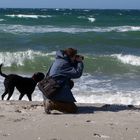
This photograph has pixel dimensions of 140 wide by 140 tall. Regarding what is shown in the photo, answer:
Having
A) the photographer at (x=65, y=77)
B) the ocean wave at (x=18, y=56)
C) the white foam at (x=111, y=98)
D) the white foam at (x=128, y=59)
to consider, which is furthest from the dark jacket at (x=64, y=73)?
the white foam at (x=128, y=59)

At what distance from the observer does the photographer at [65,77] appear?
8328mm

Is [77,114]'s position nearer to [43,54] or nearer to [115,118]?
[115,118]

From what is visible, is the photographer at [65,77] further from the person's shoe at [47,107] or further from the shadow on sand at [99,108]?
the shadow on sand at [99,108]

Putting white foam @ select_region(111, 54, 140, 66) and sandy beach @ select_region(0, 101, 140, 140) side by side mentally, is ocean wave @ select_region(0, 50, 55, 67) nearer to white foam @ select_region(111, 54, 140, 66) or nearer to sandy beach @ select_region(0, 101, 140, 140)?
white foam @ select_region(111, 54, 140, 66)

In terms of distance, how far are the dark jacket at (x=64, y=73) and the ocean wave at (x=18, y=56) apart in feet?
31.6

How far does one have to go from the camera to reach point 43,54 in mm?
20203

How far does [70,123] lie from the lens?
7.23 m

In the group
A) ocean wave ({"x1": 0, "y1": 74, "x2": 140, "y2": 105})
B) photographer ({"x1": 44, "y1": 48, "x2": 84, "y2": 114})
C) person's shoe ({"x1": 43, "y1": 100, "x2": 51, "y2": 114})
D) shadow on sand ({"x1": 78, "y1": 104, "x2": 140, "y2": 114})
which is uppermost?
photographer ({"x1": 44, "y1": 48, "x2": 84, "y2": 114})

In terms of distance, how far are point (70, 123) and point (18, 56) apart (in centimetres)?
1258

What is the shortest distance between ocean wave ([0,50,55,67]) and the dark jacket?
9623mm

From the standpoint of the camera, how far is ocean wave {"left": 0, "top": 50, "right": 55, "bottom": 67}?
60.1 feet

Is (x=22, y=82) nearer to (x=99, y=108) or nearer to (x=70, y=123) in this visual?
(x=99, y=108)

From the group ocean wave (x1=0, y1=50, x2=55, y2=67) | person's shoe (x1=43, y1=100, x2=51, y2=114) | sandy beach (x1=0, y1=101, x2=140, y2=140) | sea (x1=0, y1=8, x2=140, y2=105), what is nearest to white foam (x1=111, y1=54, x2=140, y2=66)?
sea (x1=0, y1=8, x2=140, y2=105)

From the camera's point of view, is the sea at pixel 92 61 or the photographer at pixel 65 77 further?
the sea at pixel 92 61
